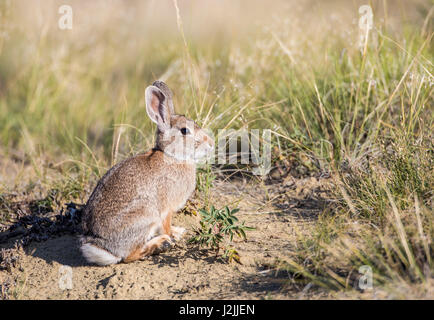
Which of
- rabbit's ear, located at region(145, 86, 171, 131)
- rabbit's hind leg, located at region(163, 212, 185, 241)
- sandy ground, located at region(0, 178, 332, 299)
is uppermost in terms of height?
rabbit's ear, located at region(145, 86, 171, 131)

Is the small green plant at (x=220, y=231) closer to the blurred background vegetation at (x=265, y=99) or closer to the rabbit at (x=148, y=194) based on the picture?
the rabbit at (x=148, y=194)

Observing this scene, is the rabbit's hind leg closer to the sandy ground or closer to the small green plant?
the sandy ground

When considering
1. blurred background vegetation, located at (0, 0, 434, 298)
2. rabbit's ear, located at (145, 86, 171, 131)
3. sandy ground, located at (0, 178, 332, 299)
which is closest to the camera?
sandy ground, located at (0, 178, 332, 299)

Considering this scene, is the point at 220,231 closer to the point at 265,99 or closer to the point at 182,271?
the point at 182,271

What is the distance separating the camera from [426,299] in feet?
9.39

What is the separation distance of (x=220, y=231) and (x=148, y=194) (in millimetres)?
648

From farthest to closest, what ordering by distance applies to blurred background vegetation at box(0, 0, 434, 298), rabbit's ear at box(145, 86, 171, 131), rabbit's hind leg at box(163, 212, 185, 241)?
rabbit's ear at box(145, 86, 171, 131)
rabbit's hind leg at box(163, 212, 185, 241)
blurred background vegetation at box(0, 0, 434, 298)

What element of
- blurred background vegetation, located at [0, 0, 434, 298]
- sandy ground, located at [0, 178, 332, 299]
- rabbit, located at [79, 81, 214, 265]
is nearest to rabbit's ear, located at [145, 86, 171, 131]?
rabbit, located at [79, 81, 214, 265]

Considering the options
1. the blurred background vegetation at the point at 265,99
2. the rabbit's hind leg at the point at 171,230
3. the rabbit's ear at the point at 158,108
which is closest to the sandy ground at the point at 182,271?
the rabbit's hind leg at the point at 171,230

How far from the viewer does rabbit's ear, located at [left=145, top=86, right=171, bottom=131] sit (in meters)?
4.21

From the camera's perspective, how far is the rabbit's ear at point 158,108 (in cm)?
421

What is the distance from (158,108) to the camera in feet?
14.1

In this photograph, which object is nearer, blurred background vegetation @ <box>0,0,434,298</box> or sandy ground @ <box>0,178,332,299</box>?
sandy ground @ <box>0,178,332,299</box>

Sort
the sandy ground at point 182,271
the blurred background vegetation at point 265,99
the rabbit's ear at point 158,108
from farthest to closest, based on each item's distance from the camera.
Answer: the rabbit's ear at point 158,108 → the blurred background vegetation at point 265,99 → the sandy ground at point 182,271
